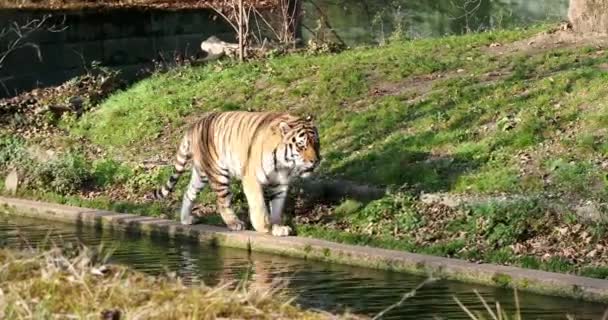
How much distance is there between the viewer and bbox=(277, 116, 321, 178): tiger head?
1196cm

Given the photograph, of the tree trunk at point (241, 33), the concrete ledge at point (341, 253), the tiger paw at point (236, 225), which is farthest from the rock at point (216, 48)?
the tiger paw at point (236, 225)

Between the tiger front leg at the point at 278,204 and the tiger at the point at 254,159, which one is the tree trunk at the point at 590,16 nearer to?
the tiger at the point at 254,159

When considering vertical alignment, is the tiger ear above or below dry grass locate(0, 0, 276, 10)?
below

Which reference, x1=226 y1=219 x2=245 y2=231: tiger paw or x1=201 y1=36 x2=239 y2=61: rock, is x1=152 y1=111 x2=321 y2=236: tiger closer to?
x1=226 y1=219 x2=245 y2=231: tiger paw

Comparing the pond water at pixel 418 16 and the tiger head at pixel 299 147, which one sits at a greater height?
the pond water at pixel 418 16

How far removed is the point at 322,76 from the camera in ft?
59.8

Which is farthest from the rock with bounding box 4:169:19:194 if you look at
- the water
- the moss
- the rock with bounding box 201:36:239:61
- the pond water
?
the pond water

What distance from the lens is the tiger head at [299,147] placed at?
39.2 feet

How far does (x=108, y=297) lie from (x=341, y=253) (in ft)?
15.8

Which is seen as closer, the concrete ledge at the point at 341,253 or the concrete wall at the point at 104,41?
the concrete ledge at the point at 341,253

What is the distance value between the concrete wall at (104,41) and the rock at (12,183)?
572cm

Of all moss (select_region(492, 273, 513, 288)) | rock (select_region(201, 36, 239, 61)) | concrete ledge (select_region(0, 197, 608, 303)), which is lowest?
moss (select_region(492, 273, 513, 288))

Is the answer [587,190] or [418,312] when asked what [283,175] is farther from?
[418,312]

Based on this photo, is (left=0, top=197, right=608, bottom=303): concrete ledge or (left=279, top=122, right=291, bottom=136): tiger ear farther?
(left=279, top=122, right=291, bottom=136): tiger ear
